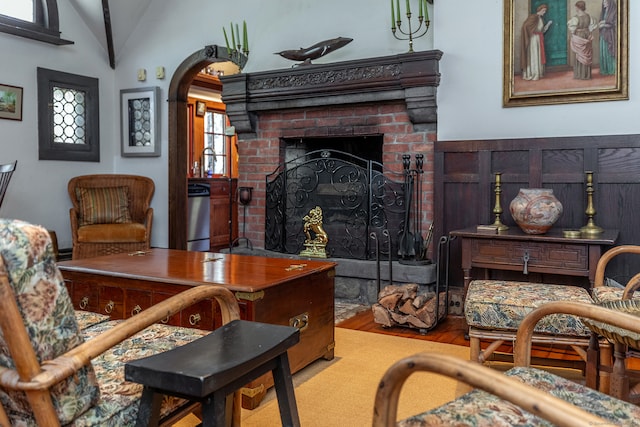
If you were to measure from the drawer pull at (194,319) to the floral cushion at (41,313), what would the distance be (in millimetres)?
1102

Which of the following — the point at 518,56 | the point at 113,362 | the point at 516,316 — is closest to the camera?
the point at 113,362

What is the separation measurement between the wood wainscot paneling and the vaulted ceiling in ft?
11.4

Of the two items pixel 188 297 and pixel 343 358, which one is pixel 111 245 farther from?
pixel 188 297

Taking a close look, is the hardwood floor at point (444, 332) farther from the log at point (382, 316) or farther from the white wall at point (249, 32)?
the white wall at point (249, 32)

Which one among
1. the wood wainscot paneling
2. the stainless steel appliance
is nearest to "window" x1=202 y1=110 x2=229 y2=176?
the stainless steel appliance

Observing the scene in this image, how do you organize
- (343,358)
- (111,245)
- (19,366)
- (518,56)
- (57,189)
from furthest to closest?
(57,189) < (111,245) < (518,56) < (343,358) < (19,366)

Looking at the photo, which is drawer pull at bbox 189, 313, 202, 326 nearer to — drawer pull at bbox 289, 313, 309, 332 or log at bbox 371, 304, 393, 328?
drawer pull at bbox 289, 313, 309, 332

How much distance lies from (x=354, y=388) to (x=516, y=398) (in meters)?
1.60

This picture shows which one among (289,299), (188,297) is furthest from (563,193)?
(188,297)

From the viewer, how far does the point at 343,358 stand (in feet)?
9.34

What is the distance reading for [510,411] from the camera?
3.94 feet

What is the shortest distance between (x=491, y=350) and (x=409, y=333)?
972mm

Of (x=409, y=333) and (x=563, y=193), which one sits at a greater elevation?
(x=563, y=193)

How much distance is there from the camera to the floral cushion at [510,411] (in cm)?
115
